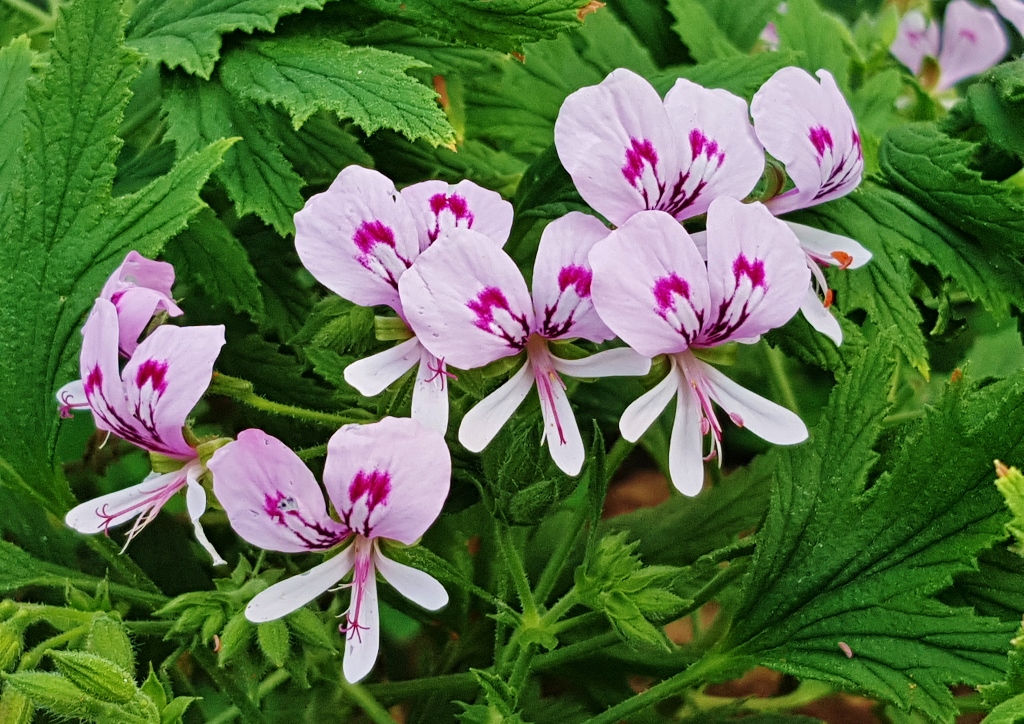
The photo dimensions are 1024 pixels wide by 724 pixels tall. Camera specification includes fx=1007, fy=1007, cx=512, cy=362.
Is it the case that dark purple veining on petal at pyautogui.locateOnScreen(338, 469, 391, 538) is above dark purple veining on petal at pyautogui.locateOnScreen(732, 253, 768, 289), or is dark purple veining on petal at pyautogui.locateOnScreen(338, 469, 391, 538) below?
below

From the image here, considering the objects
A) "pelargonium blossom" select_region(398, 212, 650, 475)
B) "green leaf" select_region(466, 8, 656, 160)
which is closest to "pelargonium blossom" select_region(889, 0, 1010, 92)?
"green leaf" select_region(466, 8, 656, 160)

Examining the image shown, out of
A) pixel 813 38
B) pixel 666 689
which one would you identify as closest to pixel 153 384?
pixel 666 689

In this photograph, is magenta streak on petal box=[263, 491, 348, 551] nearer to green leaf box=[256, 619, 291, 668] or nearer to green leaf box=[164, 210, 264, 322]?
green leaf box=[256, 619, 291, 668]

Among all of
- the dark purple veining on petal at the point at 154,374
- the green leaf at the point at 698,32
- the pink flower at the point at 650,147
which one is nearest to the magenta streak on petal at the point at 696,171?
→ the pink flower at the point at 650,147

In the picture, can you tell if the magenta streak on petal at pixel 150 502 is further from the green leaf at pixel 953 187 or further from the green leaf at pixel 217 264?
the green leaf at pixel 953 187

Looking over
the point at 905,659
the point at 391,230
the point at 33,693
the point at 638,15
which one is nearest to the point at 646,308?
the point at 391,230

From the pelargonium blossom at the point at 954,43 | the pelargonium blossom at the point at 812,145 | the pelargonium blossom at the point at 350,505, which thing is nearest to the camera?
the pelargonium blossom at the point at 350,505

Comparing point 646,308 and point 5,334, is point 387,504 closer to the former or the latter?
point 646,308

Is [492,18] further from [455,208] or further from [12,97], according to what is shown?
[12,97]
